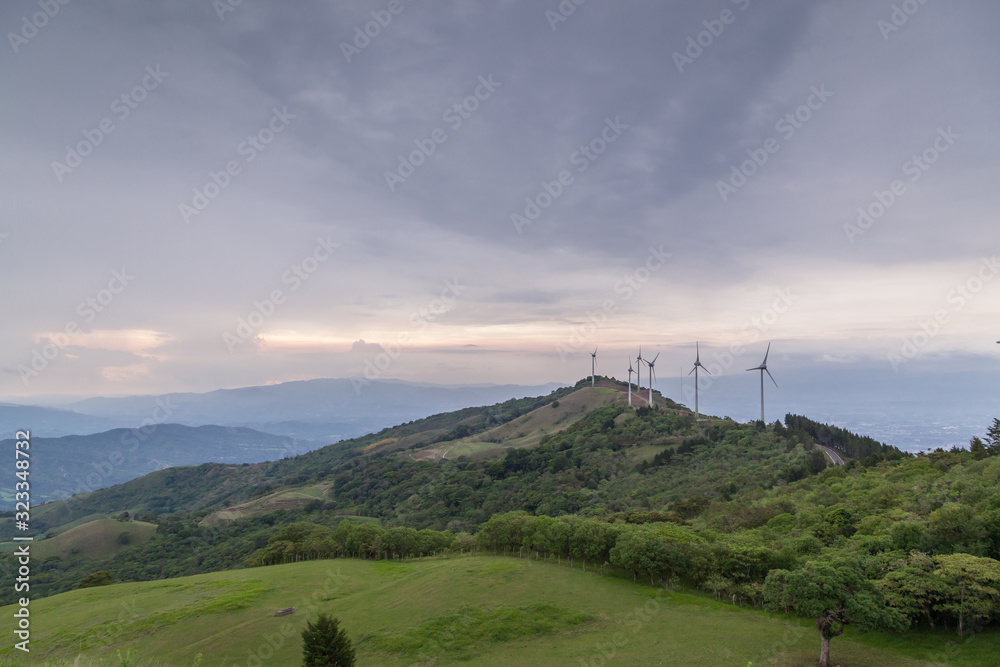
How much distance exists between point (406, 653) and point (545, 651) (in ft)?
44.6

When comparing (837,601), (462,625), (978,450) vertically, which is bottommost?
(462,625)

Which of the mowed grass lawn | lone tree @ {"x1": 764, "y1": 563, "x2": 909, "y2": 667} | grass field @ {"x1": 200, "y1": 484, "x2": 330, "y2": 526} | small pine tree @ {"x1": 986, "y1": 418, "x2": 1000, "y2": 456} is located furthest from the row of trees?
small pine tree @ {"x1": 986, "y1": 418, "x2": 1000, "y2": 456}

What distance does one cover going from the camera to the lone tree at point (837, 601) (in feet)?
117

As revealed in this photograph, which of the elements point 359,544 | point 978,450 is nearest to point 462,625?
point 359,544

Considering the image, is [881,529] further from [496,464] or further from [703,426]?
[496,464]

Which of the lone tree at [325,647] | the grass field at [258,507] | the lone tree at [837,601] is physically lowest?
the grass field at [258,507]

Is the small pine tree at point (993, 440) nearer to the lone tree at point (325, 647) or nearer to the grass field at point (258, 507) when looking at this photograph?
the lone tree at point (325, 647)

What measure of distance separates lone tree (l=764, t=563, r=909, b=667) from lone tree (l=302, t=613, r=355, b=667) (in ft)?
118

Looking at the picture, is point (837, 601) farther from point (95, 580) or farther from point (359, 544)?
point (95, 580)

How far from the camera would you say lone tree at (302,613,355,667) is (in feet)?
112

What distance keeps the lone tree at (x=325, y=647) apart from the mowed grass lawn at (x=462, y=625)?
39.7ft

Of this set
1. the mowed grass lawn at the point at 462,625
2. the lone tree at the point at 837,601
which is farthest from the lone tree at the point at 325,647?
the lone tree at the point at 837,601

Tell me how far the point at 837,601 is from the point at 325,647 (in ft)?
129

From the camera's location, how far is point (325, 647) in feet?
112
